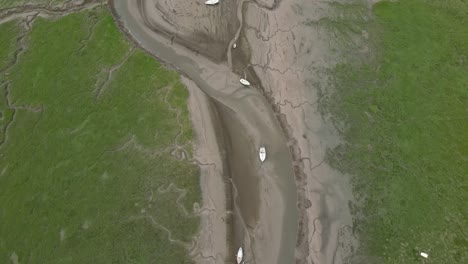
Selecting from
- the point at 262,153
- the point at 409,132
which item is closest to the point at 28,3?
the point at 262,153

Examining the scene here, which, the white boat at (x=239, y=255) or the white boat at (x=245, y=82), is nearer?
the white boat at (x=239, y=255)

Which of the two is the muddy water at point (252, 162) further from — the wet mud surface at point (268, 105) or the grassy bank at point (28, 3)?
the grassy bank at point (28, 3)

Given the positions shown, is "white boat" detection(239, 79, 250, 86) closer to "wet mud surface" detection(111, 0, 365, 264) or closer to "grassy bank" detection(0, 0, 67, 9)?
"wet mud surface" detection(111, 0, 365, 264)

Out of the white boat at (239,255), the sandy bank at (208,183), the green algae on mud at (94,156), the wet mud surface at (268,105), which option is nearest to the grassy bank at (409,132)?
the wet mud surface at (268,105)

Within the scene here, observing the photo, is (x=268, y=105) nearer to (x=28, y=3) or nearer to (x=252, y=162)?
(x=252, y=162)

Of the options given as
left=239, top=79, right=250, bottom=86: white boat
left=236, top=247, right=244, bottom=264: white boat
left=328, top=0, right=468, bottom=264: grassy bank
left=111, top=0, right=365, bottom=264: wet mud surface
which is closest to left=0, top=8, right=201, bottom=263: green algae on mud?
left=111, top=0, right=365, bottom=264: wet mud surface
